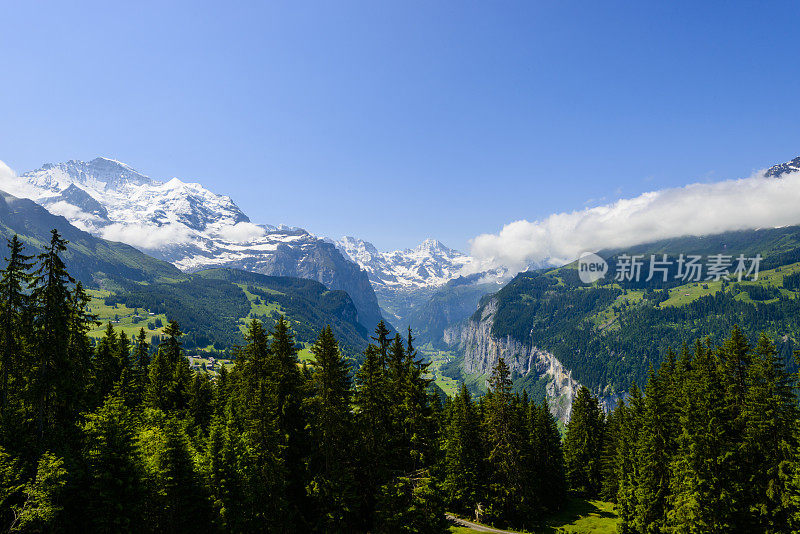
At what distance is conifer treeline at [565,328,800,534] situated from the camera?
129 ft

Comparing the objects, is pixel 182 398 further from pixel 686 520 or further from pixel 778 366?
pixel 778 366

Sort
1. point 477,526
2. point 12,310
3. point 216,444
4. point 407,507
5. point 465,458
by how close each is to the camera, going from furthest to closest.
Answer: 1. point 465,458
2. point 477,526
3. point 216,444
4. point 407,507
5. point 12,310

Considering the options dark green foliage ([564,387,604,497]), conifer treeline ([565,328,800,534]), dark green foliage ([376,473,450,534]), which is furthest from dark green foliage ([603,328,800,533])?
dark green foliage ([564,387,604,497])

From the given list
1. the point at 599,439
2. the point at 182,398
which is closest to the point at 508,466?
the point at 599,439

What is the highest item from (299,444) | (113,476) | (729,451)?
(113,476)

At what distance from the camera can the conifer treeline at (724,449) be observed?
1551 inches

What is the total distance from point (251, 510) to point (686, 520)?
44568 mm

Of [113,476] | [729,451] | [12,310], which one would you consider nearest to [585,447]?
[729,451]

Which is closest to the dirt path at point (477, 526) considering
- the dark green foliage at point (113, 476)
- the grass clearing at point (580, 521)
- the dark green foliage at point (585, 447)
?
the grass clearing at point (580, 521)

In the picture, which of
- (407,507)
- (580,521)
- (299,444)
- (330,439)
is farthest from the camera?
(580,521)

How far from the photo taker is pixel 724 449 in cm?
4144

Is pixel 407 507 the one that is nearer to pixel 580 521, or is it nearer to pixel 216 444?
pixel 216 444

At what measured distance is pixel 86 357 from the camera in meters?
36.6

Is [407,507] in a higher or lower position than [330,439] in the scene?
lower
